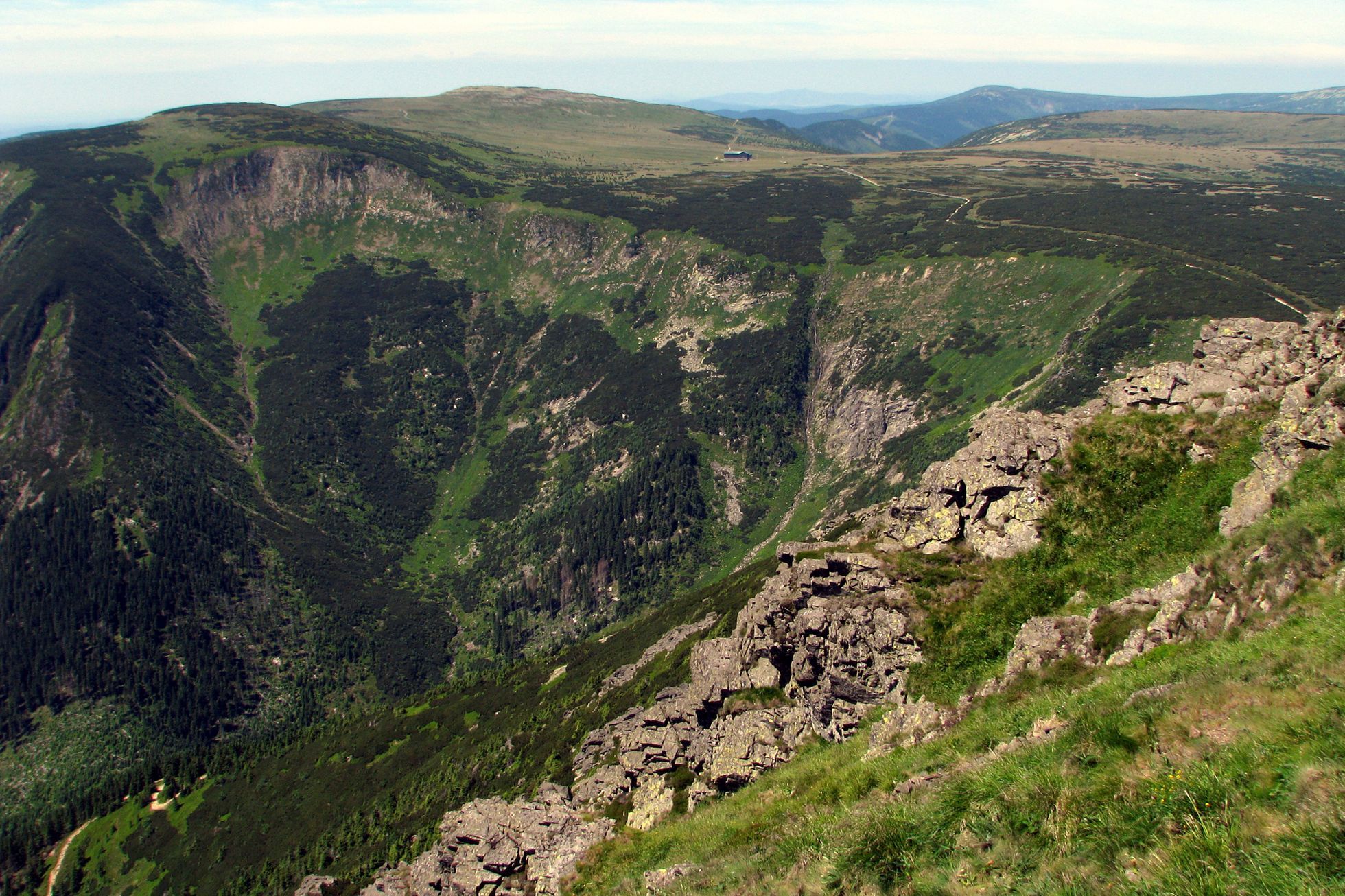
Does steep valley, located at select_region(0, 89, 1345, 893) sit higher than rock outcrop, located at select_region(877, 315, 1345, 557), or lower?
lower

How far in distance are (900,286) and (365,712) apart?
15113 cm

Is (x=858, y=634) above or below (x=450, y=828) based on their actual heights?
above

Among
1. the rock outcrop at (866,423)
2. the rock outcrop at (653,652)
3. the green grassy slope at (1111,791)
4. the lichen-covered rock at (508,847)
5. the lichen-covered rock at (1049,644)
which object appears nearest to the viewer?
the green grassy slope at (1111,791)

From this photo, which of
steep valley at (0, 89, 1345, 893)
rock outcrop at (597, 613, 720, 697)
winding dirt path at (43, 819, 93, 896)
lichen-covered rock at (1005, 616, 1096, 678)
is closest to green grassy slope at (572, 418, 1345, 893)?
steep valley at (0, 89, 1345, 893)

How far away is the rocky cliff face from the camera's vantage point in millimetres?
24953

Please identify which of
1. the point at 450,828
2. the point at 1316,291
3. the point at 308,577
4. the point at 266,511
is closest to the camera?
the point at 450,828

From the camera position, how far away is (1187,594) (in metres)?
21.4

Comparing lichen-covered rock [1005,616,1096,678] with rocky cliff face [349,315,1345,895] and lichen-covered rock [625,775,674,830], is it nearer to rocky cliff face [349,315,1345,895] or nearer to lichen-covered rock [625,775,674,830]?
rocky cliff face [349,315,1345,895]

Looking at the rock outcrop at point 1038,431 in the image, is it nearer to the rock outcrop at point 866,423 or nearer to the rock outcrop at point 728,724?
the rock outcrop at point 728,724

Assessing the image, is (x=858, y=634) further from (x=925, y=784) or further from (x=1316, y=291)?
(x=1316, y=291)

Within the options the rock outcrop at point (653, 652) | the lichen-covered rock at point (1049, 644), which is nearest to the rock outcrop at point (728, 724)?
the lichen-covered rock at point (1049, 644)

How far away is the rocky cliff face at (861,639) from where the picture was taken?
2495cm

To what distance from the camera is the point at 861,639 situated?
32875 mm

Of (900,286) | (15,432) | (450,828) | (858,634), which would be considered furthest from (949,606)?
(15,432)
